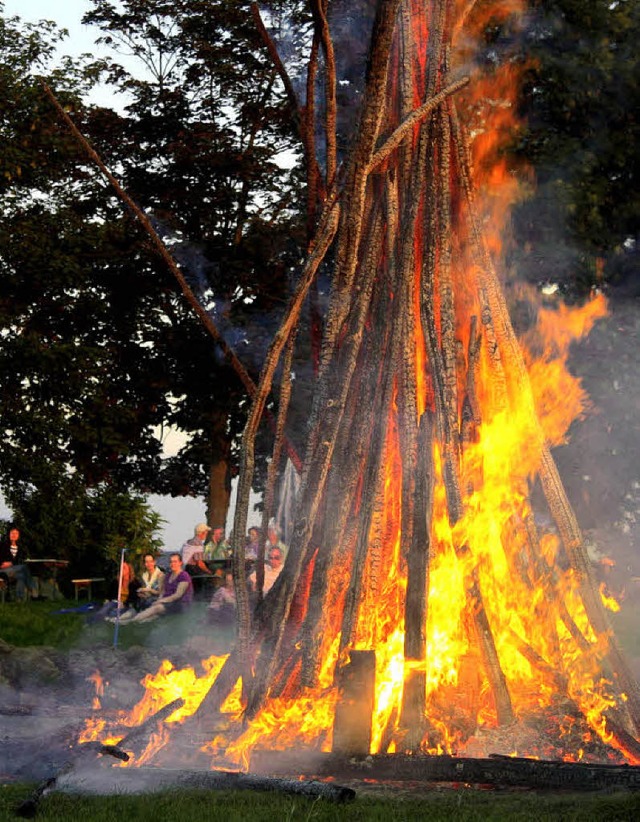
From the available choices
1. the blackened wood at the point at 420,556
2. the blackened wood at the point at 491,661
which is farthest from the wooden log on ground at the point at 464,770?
the blackened wood at the point at 491,661

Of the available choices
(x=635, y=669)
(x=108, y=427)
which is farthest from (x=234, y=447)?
(x=635, y=669)

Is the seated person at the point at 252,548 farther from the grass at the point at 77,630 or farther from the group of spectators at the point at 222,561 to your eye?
the grass at the point at 77,630

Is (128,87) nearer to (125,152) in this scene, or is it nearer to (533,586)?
(125,152)

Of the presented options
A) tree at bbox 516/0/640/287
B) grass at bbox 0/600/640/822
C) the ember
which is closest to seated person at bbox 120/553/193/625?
tree at bbox 516/0/640/287

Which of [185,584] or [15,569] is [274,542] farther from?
[15,569]

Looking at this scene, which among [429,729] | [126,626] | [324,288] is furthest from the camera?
[324,288]

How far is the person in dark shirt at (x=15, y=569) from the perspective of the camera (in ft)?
59.4

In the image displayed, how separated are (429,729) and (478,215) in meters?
A: 3.35

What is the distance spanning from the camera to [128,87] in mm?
25000

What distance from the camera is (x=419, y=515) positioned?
7781mm

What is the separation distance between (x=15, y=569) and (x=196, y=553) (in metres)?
3.51

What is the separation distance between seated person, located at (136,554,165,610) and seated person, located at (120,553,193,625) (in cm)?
25

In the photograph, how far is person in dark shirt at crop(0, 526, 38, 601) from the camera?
1811 cm

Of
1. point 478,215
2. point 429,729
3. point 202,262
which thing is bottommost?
point 429,729
